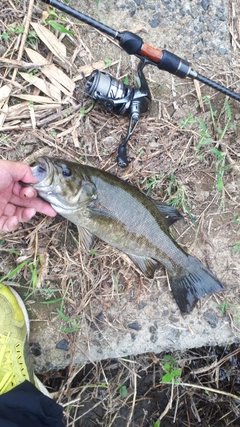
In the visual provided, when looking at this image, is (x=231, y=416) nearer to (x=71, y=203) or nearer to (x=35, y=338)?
(x=35, y=338)

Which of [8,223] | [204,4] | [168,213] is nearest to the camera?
[8,223]

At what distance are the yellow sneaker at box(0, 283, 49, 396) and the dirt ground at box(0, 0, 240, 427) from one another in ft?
0.34

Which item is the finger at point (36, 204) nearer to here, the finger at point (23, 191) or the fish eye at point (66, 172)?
the finger at point (23, 191)

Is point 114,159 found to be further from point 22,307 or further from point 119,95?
point 22,307

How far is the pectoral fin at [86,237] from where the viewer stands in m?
3.00

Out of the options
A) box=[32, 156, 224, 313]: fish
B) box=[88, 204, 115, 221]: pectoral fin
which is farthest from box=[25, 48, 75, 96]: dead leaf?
box=[88, 204, 115, 221]: pectoral fin

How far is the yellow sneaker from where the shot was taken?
114 inches

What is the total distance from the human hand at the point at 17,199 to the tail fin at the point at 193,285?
1.15 meters

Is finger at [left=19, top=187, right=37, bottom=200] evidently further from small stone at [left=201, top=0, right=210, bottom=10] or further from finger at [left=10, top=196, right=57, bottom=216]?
small stone at [left=201, top=0, right=210, bottom=10]

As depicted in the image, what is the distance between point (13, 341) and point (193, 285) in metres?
1.48

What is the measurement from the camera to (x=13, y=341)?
2.97 meters

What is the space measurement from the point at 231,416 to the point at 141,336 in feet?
4.20

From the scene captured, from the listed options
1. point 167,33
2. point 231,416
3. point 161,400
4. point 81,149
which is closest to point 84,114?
point 81,149

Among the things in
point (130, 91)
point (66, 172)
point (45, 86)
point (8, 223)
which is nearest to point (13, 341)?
point (8, 223)
